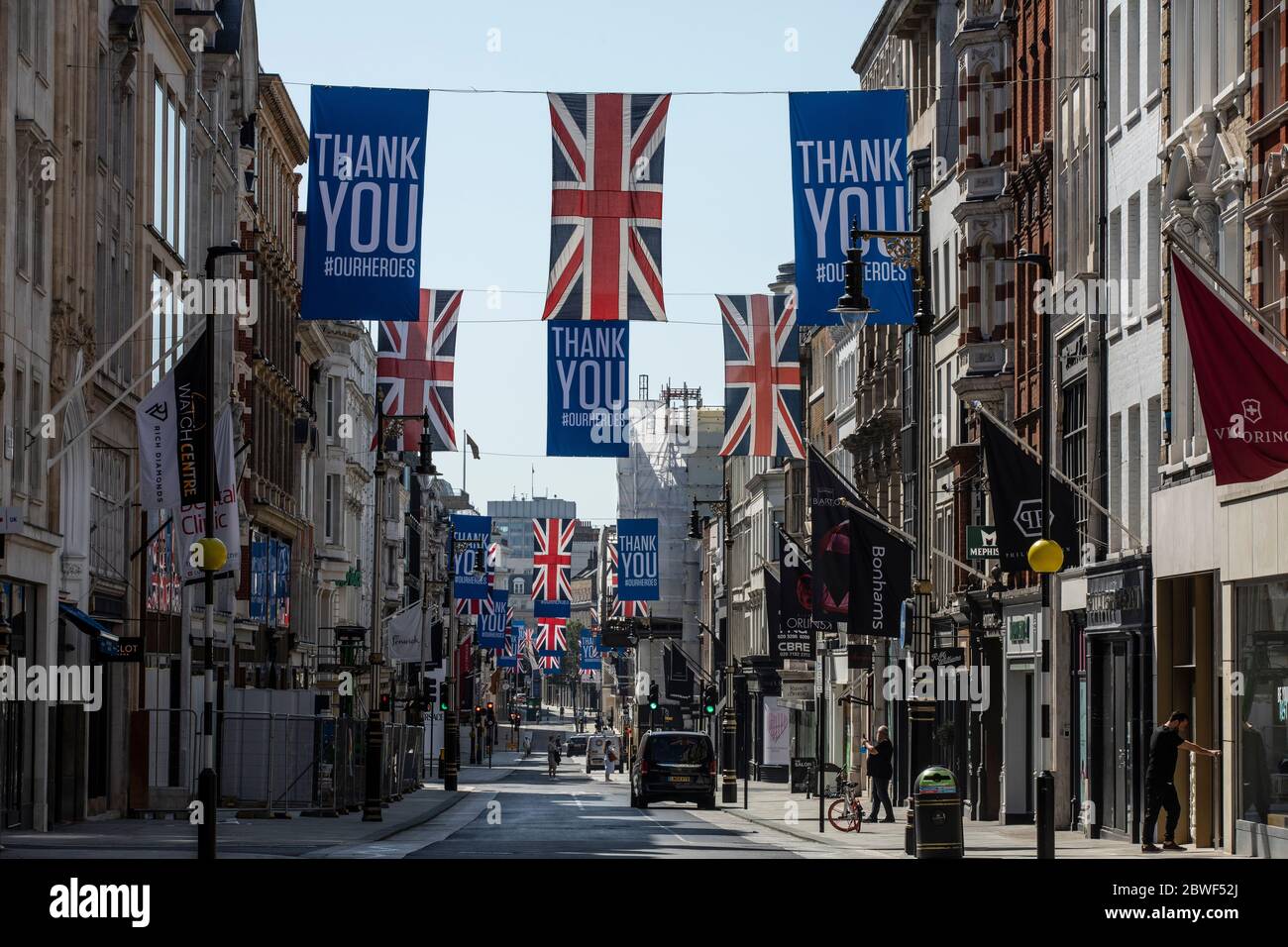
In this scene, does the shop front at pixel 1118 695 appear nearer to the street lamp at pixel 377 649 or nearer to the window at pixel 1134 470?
the window at pixel 1134 470

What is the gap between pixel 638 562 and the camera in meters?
96.2

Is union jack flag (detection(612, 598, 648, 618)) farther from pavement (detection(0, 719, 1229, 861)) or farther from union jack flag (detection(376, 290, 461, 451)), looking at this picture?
union jack flag (detection(376, 290, 461, 451))

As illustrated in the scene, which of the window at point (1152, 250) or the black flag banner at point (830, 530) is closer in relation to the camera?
the window at point (1152, 250)

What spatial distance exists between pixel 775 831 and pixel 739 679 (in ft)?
201

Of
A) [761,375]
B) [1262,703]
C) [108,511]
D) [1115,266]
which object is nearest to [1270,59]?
[1262,703]

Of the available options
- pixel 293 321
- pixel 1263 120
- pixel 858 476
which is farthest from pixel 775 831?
pixel 293 321

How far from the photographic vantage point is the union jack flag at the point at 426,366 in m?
47.8

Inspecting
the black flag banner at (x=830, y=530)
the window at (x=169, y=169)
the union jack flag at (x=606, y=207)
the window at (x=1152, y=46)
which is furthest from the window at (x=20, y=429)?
the window at (x=1152, y=46)

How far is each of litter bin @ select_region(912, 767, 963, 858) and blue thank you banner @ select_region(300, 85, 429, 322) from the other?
9.85 m

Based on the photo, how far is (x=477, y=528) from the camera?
9356 cm

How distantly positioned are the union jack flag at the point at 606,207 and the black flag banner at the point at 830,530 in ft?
38.6

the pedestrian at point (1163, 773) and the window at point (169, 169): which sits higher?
the window at point (169, 169)

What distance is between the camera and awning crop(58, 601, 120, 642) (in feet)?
127

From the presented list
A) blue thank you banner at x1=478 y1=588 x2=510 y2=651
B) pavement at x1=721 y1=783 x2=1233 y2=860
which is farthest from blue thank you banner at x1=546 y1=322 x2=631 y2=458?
blue thank you banner at x1=478 y1=588 x2=510 y2=651
